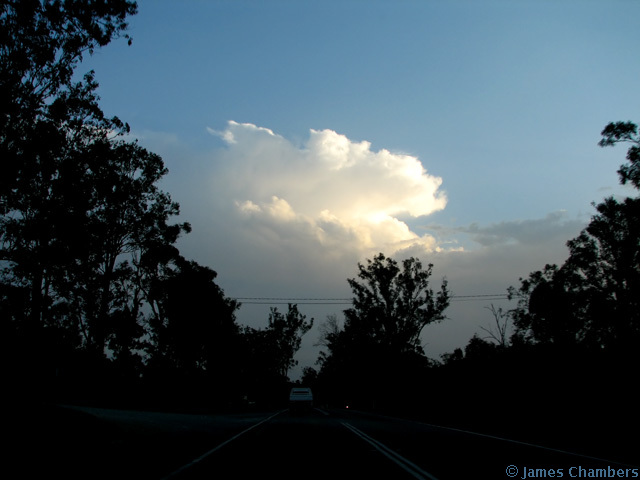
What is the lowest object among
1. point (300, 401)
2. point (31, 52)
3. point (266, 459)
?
point (300, 401)

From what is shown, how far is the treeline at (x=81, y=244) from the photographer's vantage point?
1728cm

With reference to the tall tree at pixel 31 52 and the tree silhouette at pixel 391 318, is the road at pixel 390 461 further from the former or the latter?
the tree silhouette at pixel 391 318

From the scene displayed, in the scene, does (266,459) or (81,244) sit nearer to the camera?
(266,459)

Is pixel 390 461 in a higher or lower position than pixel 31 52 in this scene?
lower

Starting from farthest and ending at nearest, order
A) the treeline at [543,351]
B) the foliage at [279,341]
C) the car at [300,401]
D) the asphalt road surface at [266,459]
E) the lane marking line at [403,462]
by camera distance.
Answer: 1. the foliage at [279,341]
2. the car at [300,401]
3. the treeline at [543,351]
4. the lane marking line at [403,462]
5. the asphalt road surface at [266,459]

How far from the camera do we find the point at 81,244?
2639cm

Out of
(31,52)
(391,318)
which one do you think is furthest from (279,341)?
(31,52)

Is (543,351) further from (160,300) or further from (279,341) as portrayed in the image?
(279,341)

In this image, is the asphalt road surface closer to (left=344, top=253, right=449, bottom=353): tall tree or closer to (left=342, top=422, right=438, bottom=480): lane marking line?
(left=342, top=422, right=438, bottom=480): lane marking line

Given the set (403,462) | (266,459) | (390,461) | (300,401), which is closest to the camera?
(403,462)

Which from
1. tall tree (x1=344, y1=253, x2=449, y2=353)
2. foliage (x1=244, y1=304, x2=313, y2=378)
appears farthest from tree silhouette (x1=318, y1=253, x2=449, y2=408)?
foliage (x1=244, y1=304, x2=313, y2=378)

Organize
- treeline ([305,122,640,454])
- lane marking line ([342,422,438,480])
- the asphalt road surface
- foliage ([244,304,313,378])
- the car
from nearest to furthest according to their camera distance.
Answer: the asphalt road surface → lane marking line ([342,422,438,480]) → treeline ([305,122,640,454]) → the car → foliage ([244,304,313,378])

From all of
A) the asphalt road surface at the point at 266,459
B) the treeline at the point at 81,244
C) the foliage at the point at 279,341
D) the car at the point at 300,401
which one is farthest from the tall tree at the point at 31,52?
the foliage at the point at 279,341

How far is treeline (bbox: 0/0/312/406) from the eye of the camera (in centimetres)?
1728
